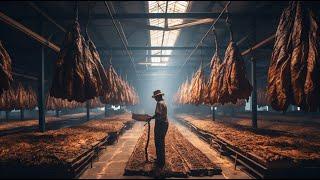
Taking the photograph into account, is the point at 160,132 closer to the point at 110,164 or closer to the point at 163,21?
the point at 110,164

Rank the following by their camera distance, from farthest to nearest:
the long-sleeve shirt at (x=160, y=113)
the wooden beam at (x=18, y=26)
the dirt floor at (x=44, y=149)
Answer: the long-sleeve shirt at (x=160, y=113) < the wooden beam at (x=18, y=26) < the dirt floor at (x=44, y=149)

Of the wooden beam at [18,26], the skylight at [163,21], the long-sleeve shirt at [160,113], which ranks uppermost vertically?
the skylight at [163,21]

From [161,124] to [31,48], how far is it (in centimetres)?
1008

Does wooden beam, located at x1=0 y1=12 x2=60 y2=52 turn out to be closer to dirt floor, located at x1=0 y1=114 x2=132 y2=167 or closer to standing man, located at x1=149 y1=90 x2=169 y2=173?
dirt floor, located at x1=0 y1=114 x2=132 y2=167

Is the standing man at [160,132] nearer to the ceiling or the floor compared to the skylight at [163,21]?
nearer to the floor

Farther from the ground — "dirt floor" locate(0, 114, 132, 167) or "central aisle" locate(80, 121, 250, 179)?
"dirt floor" locate(0, 114, 132, 167)

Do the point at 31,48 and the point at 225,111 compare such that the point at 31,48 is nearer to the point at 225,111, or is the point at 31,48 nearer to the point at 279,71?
the point at 279,71

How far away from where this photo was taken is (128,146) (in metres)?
13.5

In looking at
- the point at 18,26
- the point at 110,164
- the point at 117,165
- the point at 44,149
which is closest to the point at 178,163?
the point at 117,165

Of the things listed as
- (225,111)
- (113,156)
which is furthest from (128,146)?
(225,111)

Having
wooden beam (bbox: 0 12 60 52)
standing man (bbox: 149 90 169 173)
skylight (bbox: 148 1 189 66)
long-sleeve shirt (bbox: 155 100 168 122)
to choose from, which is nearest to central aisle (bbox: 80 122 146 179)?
standing man (bbox: 149 90 169 173)

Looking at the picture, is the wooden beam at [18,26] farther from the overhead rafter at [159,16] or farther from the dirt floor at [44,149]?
the dirt floor at [44,149]

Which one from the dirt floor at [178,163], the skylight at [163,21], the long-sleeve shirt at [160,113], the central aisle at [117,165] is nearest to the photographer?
the dirt floor at [178,163]

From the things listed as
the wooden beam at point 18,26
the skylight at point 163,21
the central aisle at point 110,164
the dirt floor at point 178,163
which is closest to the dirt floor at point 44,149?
the central aisle at point 110,164
